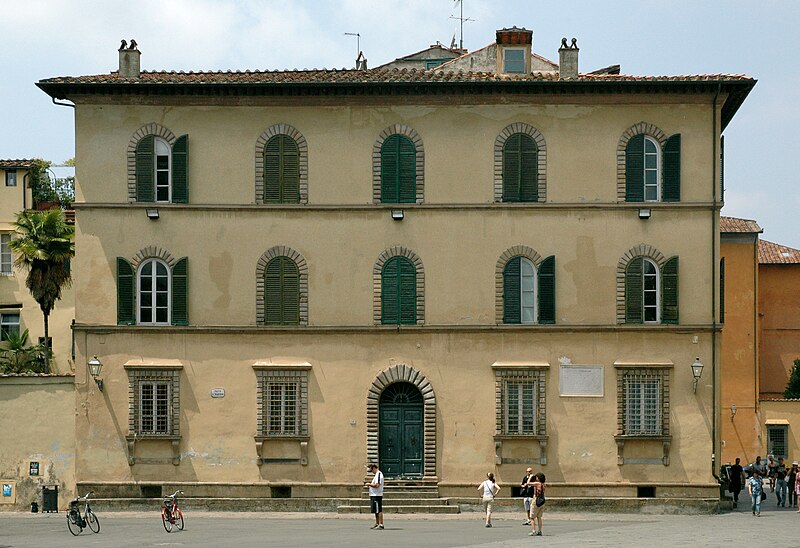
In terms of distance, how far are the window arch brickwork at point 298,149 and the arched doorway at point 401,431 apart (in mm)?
6224

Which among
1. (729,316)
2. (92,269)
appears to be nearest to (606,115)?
(92,269)

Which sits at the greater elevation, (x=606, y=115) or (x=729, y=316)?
(x=606, y=115)

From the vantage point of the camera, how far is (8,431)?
140 feet

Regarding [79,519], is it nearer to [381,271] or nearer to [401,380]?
[401,380]

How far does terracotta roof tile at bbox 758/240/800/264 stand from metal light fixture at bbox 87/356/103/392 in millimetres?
42772

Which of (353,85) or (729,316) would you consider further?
(729,316)

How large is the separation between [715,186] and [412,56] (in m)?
20.9

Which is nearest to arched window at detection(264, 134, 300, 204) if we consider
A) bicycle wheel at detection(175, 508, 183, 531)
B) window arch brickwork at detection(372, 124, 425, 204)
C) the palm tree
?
window arch brickwork at detection(372, 124, 425, 204)

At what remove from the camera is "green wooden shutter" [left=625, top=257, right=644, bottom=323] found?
1633 inches

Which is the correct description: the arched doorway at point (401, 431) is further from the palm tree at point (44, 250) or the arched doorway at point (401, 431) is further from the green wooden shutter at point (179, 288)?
the palm tree at point (44, 250)

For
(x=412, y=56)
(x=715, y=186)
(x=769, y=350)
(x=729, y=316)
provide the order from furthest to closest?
(x=769, y=350), (x=729, y=316), (x=412, y=56), (x=715, y=186)

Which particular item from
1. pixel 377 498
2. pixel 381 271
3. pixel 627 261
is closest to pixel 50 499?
pixel 377 498

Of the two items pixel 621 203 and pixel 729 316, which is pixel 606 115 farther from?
pixel 729 316

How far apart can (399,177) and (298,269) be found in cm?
394
